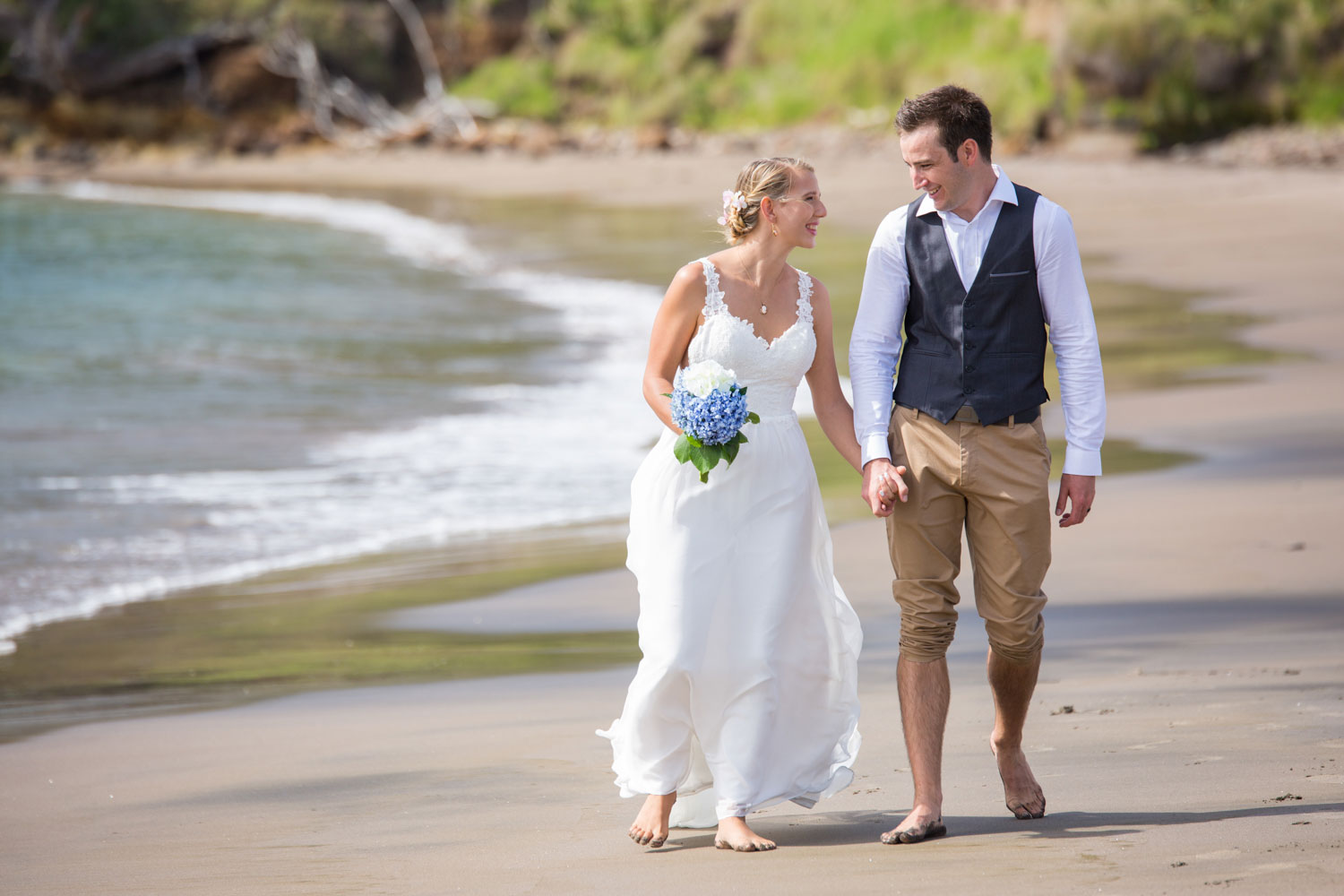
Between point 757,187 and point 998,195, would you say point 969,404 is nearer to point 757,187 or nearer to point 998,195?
point 998,195

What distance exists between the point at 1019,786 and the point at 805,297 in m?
1.48

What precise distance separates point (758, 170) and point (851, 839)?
1.85 m

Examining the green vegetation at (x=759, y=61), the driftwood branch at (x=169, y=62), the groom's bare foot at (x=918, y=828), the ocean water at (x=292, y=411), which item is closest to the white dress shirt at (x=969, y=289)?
the groom's bare foot at (x=918, y=828)

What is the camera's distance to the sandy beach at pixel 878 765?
11.9 ft

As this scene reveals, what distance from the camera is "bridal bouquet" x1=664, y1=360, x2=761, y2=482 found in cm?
396

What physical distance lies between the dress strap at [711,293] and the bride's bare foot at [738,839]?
1405 millimetres

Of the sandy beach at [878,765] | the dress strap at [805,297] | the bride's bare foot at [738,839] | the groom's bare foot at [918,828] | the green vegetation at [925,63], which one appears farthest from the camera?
the green vegetation at [925,63]

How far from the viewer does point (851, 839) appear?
12.9ft

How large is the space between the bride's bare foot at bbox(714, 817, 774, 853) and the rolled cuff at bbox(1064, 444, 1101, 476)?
1284mm

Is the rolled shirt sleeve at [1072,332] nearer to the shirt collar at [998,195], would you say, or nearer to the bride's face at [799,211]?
the shirt collar at [998,195]

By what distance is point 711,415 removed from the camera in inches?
156

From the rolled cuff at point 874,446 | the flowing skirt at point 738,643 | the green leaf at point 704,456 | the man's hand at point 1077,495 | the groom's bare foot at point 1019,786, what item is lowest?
the groom's bare foot at point 1019,786

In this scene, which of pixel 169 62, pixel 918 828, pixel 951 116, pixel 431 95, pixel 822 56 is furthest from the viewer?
pixel 169 62

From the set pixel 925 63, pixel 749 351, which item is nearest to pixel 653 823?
pixel 749 351
